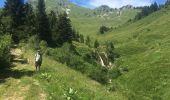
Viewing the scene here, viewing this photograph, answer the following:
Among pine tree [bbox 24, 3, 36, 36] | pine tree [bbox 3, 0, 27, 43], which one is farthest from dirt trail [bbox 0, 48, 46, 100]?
pine tree [bbox 24, 3, 36, 36]

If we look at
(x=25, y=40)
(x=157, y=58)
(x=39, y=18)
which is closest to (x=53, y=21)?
(x=39, y=18)

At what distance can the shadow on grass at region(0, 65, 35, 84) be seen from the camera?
34.5m

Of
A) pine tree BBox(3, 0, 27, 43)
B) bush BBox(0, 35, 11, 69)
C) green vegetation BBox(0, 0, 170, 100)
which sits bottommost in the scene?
green vegetation BBox(0, 0, 170, 100)

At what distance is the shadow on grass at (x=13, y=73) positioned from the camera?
3455 centimetres

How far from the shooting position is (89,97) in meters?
27.5

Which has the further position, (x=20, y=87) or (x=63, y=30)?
(x=63, y=30)

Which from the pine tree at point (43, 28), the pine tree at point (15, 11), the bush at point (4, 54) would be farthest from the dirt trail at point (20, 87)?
the pine tree at point (43, 28)

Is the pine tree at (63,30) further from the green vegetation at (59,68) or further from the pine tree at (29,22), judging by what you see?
the pine tree at (29,22)

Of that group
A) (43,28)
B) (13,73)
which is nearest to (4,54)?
(13,73)

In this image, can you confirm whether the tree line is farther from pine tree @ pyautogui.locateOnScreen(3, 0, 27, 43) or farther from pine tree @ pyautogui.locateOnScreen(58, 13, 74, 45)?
pine tree @ pyautogui.locateOnScreen(58, 13, 74, 45)

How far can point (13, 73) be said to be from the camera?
36.7 m

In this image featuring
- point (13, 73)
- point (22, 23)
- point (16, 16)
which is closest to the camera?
point (13, 73)

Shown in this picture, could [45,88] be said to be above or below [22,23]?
below

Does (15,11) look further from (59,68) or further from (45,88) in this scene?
(45,88)
